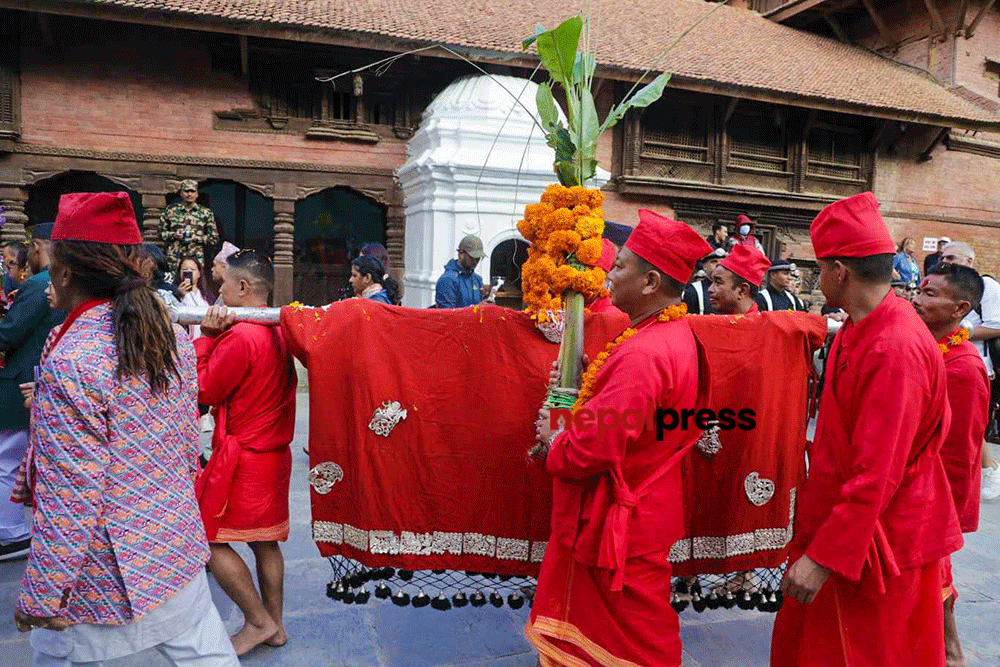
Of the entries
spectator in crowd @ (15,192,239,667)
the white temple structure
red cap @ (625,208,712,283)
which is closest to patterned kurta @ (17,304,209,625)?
spectator in crowd @ (15,192,239,667)

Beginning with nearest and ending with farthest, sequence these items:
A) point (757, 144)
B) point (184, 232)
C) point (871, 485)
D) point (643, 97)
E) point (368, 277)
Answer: point (871, 485) < point (643, 97) < point (368, 277) < point (184, 232) < point (757, 144)

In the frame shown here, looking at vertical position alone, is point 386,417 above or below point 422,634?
above

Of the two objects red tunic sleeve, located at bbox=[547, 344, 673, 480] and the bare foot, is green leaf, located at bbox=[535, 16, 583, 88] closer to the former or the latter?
red tunic sleeve, located at bbox=[547, 344, 673, 480]

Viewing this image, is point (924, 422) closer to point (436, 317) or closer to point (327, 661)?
point (436, 317)

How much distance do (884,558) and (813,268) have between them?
1569 centimetres

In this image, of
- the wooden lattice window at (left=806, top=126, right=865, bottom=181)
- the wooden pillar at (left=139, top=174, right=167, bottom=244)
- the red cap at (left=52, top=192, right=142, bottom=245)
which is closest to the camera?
the red cap at (left=52, top=192, right=142, bottom=245)

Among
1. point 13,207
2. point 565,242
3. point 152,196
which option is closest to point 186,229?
point 152,196

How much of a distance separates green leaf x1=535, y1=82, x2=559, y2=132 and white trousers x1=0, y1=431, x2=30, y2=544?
11.3 ft

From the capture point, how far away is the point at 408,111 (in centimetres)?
1264

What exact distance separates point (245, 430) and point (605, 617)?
1.54m

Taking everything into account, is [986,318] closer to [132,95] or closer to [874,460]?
[874,460]

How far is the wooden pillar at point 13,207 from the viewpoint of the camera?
10.9 metres

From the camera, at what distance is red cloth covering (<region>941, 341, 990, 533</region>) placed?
2814 millimetres

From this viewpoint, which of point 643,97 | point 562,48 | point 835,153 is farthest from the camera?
point 835,153
